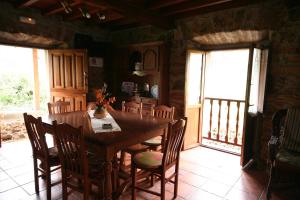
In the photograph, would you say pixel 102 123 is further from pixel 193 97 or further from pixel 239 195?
pixel 193 97

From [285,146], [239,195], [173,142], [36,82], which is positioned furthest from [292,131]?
[36,82]

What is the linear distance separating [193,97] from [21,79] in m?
5.82

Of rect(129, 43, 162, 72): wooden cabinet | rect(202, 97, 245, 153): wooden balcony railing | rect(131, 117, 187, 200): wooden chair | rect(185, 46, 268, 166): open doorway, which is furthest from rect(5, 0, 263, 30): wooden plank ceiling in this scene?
rect(202, 97, 245, 153): wooden balcony railing

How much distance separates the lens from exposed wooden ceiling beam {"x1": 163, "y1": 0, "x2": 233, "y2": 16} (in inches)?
119

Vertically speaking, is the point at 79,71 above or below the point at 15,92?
above

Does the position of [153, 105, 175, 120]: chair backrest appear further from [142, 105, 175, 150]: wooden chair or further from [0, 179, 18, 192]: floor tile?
[0, 179, 18, 192]: floor tile

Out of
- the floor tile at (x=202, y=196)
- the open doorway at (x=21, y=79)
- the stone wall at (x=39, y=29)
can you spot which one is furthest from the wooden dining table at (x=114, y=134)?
the open doorway at (x=21, y=79)

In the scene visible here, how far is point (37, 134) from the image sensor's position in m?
2.15

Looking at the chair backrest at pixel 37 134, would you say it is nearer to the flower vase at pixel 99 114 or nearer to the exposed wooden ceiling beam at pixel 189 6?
the flower vase at pixel 99 114

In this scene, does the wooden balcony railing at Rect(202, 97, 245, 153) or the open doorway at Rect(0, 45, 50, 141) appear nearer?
the wooden balcony railing at Rect(202, 97, 245, 153)

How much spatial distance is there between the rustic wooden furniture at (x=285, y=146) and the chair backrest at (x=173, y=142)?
115 cm

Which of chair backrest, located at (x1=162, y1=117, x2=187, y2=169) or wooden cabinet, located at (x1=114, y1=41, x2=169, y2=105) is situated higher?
wooden cabinet, located at (x1=114, y1=41, x2=169, y2=105)

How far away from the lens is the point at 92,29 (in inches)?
185

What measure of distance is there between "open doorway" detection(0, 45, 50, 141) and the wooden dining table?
4377 mm
